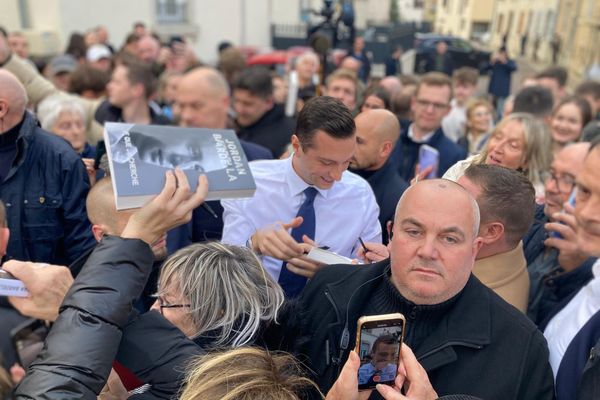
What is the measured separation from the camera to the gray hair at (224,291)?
1660 mm

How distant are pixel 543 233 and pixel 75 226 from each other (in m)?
2.59

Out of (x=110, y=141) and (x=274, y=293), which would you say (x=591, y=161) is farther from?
(x=110, y=141)

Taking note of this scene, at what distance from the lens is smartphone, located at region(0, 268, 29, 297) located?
1.52 m

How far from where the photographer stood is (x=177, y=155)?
6.11 feet

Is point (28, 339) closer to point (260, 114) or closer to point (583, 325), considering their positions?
point (583, 325)

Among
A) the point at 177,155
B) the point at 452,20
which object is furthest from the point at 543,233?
the point at 452,20

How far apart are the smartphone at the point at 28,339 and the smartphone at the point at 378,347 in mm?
1700

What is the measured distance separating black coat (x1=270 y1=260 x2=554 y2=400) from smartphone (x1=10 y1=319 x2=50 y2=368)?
4.42 ft

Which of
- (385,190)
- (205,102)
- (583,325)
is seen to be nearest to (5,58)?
(205,102)

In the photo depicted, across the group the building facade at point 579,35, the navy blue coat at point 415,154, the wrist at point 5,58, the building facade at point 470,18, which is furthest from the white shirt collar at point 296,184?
the building facade at point 470,18

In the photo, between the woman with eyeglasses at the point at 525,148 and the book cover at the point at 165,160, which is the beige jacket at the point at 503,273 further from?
the woman with eyeglasses at the point at 525,148

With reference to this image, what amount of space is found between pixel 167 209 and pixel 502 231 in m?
1.33

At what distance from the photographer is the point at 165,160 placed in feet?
5.96

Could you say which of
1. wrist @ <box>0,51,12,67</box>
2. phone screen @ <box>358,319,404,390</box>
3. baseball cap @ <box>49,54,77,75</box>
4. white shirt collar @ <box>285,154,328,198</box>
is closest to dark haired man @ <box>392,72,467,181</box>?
white shirt collar @ <box>285,154,328,198</box>
